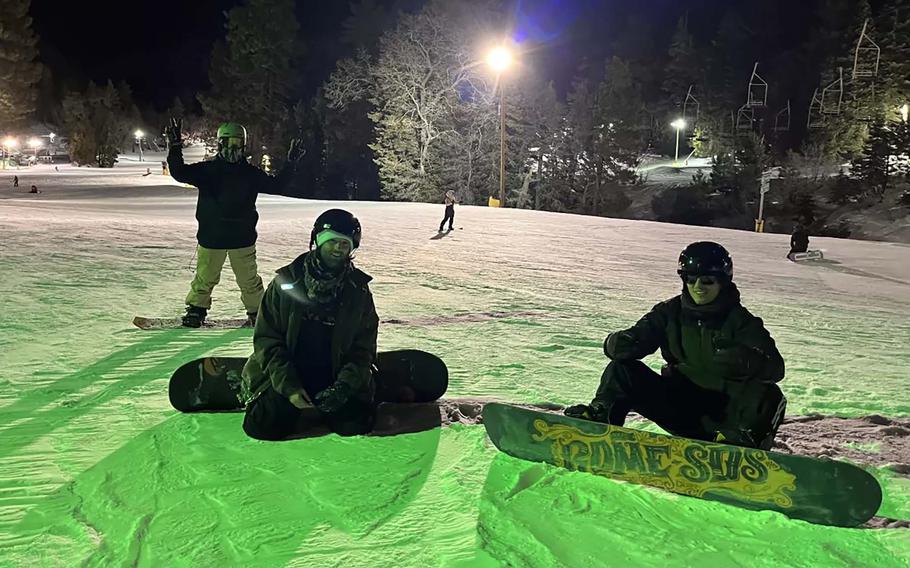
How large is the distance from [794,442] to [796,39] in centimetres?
6395

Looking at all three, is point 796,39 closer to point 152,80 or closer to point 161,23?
point 152,80

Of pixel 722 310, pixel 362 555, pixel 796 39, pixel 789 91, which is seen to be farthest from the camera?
pixel 796 39

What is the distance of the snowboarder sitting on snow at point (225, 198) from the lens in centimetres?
552

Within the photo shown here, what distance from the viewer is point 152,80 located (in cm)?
10462

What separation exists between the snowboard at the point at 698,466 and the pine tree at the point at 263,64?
5593 centimetres

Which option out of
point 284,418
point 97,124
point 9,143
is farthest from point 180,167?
point 97,124

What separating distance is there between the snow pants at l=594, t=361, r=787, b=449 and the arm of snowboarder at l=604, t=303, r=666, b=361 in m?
0.06

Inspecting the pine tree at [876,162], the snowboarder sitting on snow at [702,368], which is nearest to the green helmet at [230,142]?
the snowboarder sitting on snow at [702,368]

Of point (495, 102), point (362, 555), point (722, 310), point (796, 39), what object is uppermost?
point (796, 39)

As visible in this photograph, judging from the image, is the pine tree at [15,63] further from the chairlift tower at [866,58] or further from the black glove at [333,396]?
the black glove at [333,396]

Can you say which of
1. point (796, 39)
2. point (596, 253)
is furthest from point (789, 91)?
point (596, 253)

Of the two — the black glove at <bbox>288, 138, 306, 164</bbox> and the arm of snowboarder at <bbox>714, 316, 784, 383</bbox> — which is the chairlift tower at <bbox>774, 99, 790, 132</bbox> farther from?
the arm of snowboarder at <bbox>714, 316, 784, 383</bbox>

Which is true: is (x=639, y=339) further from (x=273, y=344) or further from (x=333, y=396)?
(x=273, y=344)

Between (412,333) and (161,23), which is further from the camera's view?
(161,23)
